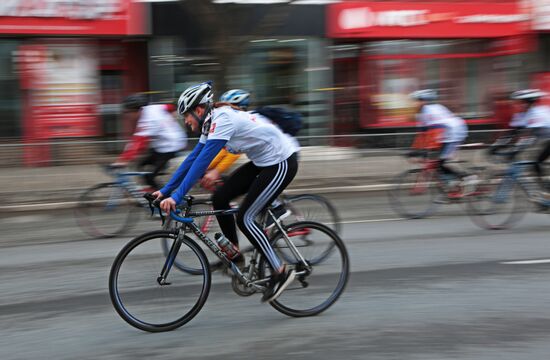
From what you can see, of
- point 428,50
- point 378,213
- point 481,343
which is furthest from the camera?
point 428,50

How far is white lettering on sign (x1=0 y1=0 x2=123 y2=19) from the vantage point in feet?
48.8

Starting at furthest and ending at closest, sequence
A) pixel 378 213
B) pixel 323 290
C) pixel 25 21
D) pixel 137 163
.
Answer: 1. pixel 25 21
2. pixel 378 213
3. pixel 137 163
4. pixel 323 290

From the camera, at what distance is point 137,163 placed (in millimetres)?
8977

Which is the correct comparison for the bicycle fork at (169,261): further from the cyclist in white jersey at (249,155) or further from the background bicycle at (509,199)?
the background bicycle at (509,199)

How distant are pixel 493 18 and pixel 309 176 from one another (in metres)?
9.59

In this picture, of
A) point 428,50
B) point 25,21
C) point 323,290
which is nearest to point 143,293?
point 323,290

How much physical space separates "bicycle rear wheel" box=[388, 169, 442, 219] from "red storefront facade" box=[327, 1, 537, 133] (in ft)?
28.8

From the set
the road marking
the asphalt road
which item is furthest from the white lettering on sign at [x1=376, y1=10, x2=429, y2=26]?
the road marking

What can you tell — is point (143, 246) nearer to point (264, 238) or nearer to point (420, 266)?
point (264, 238)

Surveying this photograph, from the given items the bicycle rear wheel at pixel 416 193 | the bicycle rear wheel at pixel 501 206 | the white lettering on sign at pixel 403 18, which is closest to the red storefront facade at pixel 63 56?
the white lettering on sign at pixel 403 18

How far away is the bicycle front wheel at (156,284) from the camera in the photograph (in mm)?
4484

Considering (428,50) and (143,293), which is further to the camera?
(428,50)

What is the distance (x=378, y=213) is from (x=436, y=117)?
1.70 m

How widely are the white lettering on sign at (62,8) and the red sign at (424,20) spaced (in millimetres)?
5746
